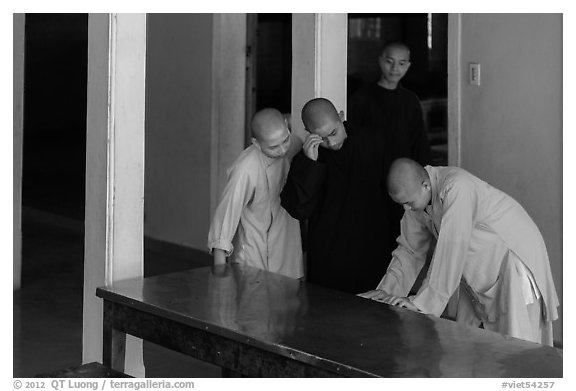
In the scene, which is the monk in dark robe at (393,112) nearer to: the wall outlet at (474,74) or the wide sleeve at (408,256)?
the wall outlet at (474,74)

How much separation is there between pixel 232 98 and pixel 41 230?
3484 mm

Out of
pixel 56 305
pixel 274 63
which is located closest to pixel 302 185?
pixel 56 305

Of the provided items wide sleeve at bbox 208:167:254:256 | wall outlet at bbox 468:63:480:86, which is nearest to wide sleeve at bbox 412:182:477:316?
wide sleeve at bbox 208:167:254:256

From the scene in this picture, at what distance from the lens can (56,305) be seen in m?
7.22

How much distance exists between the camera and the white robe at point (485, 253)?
4.25m

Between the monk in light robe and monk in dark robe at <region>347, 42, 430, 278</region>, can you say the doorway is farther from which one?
the monk in light robe

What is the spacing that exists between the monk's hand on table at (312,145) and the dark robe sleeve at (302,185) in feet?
0.08

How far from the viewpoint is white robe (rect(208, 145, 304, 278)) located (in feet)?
15.5

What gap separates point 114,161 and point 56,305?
10.4ft

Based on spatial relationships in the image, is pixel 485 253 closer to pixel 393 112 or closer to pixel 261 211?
pixel 261 211

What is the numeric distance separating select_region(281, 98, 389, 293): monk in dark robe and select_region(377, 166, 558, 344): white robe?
0.50m
